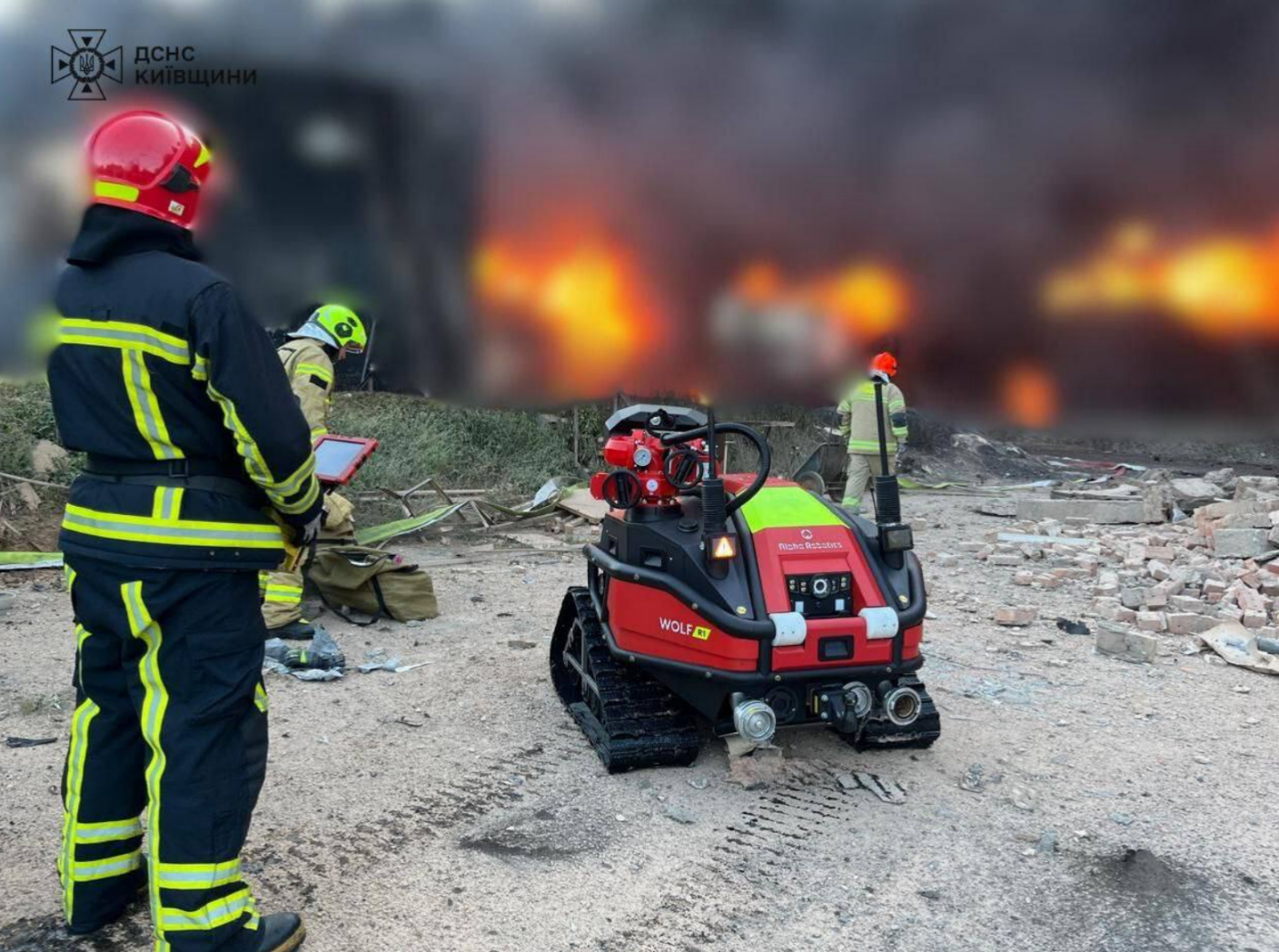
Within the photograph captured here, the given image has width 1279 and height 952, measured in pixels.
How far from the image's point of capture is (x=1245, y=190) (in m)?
11.5

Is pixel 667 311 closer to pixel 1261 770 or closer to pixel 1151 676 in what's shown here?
pixel 1151 676

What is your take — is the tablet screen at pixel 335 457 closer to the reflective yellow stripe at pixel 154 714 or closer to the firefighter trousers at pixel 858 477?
the reflective yellow stripe at pixel 154 714

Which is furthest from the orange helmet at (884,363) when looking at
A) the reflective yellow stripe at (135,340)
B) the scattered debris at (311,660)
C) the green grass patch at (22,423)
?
the green grass patch at (22,423)

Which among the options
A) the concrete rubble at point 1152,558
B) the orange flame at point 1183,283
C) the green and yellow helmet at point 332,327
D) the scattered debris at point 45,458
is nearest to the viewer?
the green and yellow helmet at point 332,327

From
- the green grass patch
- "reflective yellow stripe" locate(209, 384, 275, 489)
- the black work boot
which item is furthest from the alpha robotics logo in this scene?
the black work boot

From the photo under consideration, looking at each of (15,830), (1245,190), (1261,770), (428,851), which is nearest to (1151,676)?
(1261,770)

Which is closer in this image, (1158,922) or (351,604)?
(1158,922)

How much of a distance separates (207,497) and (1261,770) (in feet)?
13.0

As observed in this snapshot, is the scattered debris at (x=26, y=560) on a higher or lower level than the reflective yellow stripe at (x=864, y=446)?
lower

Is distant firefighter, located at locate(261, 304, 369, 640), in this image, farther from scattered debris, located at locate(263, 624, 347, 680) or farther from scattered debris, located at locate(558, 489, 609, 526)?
scattered debris, located at locate(558, 489, 609, 526)

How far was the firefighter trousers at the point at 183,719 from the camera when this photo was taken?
2188 mm

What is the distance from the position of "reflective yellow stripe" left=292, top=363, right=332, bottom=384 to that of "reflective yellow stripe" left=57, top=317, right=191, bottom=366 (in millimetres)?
3240

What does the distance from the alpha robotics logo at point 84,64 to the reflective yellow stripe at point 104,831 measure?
10.3 m

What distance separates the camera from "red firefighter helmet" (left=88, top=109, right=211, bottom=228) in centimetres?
222
